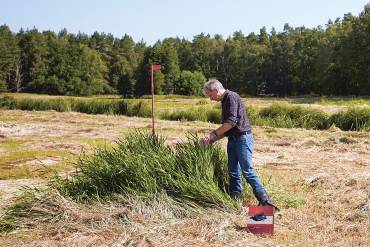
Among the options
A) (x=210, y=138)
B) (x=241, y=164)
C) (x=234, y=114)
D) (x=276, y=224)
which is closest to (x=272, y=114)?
(x=210, y=138)

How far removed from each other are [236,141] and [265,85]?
237 ft

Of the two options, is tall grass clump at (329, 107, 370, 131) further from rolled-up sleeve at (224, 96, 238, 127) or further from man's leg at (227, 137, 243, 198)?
rolled-up sleeve at (224, 96, 238, 127)

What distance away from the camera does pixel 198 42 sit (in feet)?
318

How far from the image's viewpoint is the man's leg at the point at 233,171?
7.14 metres

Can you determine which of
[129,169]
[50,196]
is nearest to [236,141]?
[129,169]

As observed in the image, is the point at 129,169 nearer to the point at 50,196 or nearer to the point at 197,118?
the point at 50,196

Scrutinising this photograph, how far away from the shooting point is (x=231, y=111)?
6.75m

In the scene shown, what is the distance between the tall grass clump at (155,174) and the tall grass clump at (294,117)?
15.4 m

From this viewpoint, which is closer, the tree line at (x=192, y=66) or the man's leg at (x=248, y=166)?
the man's leg at (x=248, y=166)

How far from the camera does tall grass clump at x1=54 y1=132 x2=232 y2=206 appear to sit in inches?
277

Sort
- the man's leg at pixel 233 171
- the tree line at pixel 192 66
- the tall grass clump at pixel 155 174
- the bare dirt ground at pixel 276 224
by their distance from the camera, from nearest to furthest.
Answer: the bare dirt ground at pixel 276 224, the tall grass clump at pixel 155 174, the man's leg at pixel 233 171, the tree line at pixel 192 66

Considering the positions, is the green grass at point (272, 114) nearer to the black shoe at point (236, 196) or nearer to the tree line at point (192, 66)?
Answer: the black shoe at point (236, 196)

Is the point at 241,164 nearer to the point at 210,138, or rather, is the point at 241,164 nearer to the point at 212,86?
the point at 210,138

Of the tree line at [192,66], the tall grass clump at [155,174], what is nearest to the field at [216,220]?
the tall grass clump at [155,174]
